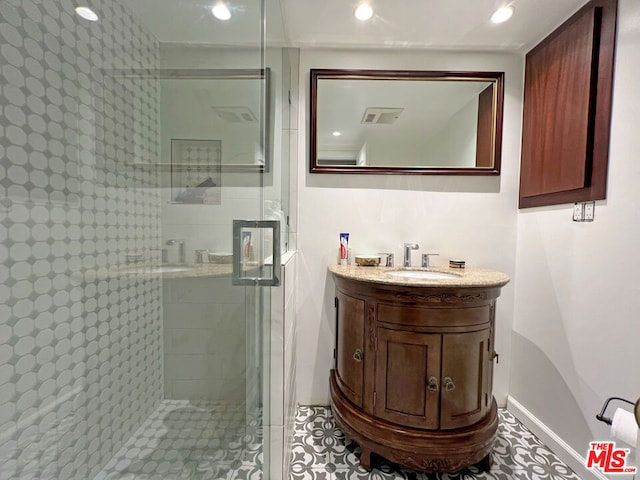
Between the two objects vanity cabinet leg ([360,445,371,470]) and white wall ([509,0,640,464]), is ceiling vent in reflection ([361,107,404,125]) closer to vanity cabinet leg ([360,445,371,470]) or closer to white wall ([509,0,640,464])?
white wall ([509,0,640,464])

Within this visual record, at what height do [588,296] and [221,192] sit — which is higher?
[221,192]

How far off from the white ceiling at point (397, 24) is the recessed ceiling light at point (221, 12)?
0.02 m

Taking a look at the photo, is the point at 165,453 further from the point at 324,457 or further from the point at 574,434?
the point at 574,434

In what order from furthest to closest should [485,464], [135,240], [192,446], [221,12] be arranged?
[485,464] → [221,12] → [192,446] → [135,240]

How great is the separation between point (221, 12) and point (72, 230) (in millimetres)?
839

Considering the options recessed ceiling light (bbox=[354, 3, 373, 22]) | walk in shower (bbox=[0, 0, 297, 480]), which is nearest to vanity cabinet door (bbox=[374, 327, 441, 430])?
walk in shower (bbox=[0, 0, 297, 480])

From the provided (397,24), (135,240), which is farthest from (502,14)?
(135,240)

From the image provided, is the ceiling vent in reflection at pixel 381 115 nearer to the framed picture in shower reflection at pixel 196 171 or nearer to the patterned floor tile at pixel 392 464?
the framed picture in shower reflection at pixel 196 171

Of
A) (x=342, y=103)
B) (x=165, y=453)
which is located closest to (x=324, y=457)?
(x=165, y=453)

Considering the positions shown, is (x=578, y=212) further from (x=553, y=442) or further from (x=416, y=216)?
(x=553, y=442)

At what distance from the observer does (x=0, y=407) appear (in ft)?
1.36

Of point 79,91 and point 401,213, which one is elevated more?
point 79,91

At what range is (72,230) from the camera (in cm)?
50

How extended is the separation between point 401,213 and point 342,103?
2.49 ft
